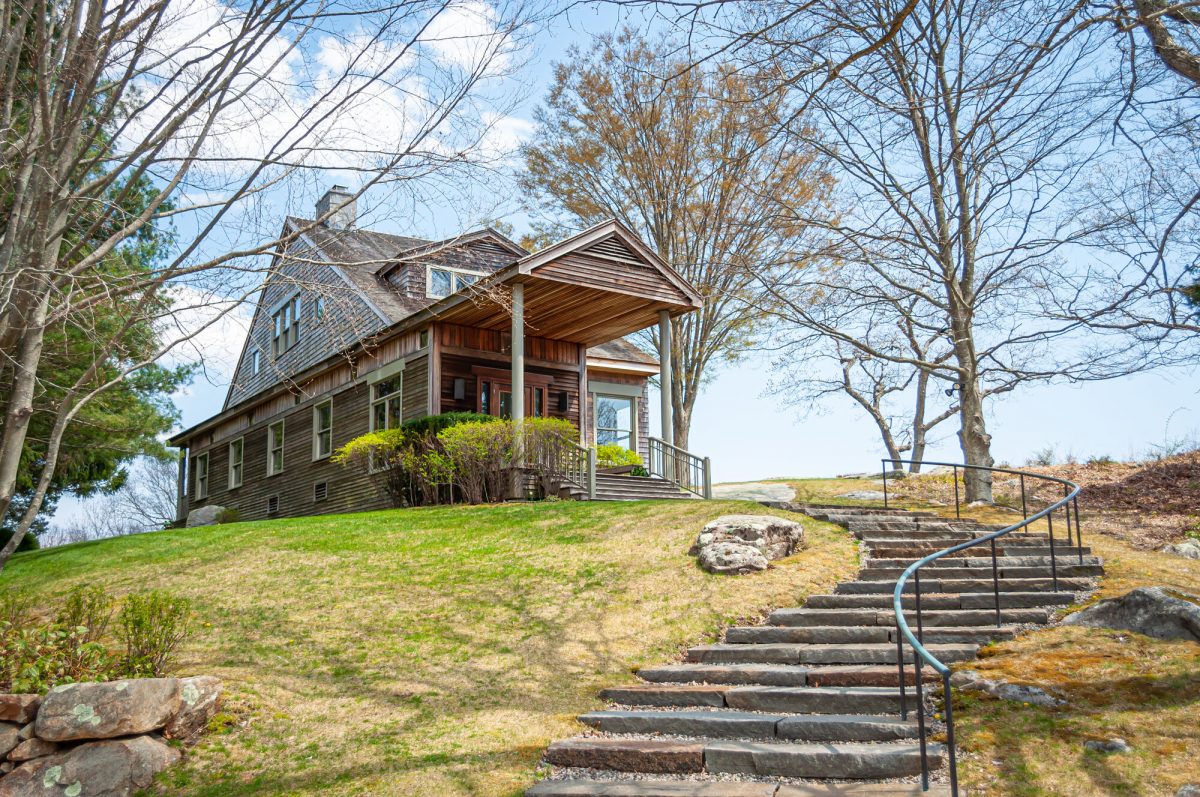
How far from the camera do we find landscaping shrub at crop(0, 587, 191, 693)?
716 cm

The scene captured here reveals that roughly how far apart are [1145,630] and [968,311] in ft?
31.0

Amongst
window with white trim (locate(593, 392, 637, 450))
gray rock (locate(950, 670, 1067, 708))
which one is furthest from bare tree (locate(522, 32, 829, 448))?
gray rock (locate(950, 670, 1067, 708))

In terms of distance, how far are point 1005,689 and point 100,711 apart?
659 cm

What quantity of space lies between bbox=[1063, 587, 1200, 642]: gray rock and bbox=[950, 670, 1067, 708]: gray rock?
156 centimetres

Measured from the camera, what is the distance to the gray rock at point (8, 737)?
658 centimetres

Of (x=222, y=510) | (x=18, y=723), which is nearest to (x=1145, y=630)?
(x=18, y=723)

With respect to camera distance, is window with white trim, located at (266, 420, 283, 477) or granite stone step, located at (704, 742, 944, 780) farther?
window with white trim, located at (266, 420, 283, 477)

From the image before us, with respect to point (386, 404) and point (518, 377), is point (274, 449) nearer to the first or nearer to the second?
point (386, 404)

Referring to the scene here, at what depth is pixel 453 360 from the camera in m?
18.7

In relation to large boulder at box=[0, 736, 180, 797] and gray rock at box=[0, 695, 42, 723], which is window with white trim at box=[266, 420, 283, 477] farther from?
large boulder at box=[0, 736, 180, 797]

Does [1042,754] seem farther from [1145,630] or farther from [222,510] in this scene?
[222,510]

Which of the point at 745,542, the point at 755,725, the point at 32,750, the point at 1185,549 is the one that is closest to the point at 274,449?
the point at 745,542

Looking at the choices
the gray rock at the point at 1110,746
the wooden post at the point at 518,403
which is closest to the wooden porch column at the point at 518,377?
the wooden post at the point at 518,403

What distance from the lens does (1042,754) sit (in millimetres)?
5426
